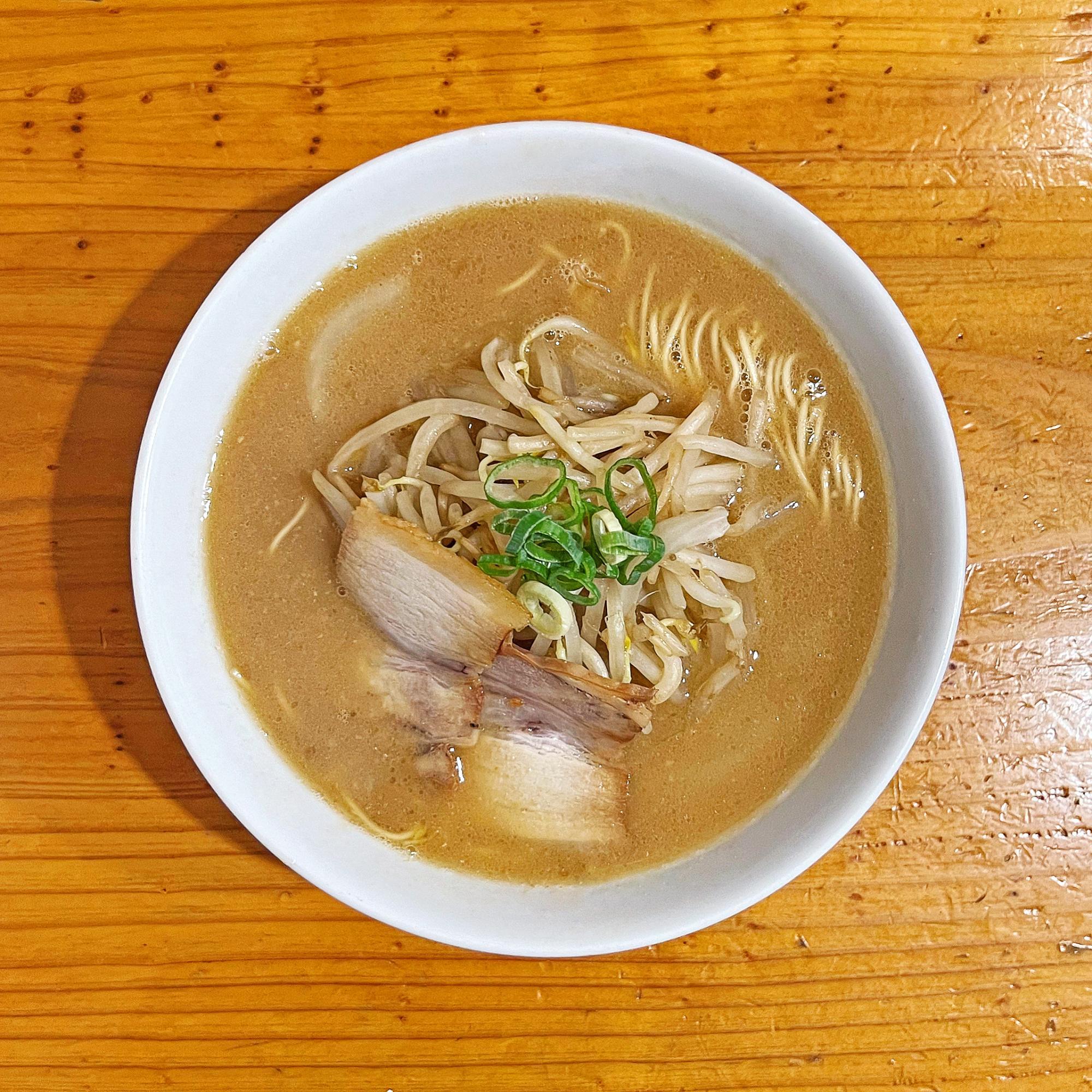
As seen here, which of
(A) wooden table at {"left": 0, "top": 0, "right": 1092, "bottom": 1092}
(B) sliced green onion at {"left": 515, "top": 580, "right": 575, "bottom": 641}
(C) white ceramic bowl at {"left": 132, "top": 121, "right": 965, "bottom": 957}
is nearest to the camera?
(C) white ceramic bowl at {"left": 132, "top": 121, "right": 965, "bottom": 957}

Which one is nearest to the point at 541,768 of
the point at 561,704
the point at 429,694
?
the point at 561,704

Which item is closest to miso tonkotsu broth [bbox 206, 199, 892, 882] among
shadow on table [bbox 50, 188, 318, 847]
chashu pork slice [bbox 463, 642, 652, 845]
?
chashu pork slice [bbox 463, 642, 652, 845]

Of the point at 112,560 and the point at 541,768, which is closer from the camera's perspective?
the point at 541,768

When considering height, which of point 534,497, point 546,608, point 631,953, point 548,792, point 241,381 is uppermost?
point 241,381

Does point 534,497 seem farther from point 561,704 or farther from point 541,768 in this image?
point 541,768

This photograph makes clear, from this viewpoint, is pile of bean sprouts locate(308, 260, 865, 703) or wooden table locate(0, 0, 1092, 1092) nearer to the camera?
pile of bean sprouts locate(308, 260, 865, 703)

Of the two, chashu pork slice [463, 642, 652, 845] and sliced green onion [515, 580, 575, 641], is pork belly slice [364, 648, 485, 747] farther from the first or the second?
sliced green onion [515, 580, 575, 641]

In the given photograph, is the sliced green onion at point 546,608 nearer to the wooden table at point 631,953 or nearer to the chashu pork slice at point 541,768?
the chashu pork slice at point 541,768

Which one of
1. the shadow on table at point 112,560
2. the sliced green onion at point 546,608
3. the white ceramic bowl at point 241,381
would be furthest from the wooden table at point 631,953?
the sliced green onion at point 546,608
